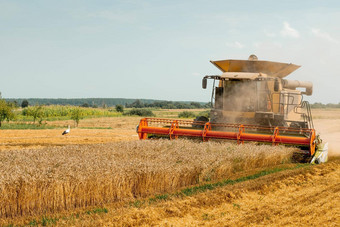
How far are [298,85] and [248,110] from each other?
10.8 ft

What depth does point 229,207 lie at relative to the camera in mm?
6922

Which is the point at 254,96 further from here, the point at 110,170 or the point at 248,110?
the point at 110,170

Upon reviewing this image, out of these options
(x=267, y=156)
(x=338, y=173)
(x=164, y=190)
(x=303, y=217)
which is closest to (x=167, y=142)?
(x=267, y=156)

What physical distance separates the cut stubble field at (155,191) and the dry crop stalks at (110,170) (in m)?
0.02

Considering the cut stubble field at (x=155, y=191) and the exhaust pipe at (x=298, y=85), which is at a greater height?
the exhaust pipe at (x=298, y=85)

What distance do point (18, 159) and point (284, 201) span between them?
5.79m

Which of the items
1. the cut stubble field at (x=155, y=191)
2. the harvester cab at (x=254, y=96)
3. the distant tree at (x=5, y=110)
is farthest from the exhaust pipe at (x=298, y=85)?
the distant tree at (x=5, y=110)

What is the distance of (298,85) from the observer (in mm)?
15938

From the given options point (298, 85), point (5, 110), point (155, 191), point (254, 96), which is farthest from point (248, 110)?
point (5, 110)

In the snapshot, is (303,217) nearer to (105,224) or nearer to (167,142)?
(105,224)

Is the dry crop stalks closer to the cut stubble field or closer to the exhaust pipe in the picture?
the cut stubble field

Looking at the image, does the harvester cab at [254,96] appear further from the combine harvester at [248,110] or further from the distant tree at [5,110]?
the distant tree at [5,110]

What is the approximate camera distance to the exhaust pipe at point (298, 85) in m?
15.1

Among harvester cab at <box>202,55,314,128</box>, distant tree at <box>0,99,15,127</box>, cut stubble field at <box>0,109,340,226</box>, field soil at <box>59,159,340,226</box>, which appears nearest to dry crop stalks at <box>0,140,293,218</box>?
cut stubble field at <box>0,109,340,226</box>
